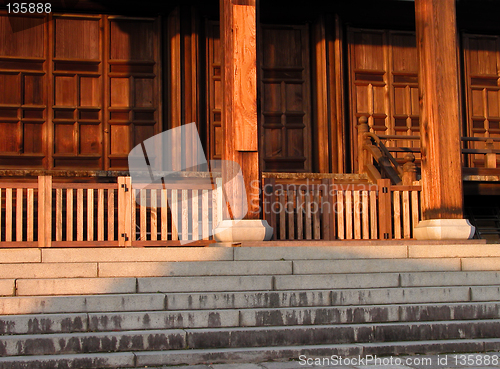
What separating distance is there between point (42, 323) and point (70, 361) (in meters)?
0.69

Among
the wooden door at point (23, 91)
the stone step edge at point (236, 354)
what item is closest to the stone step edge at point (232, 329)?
the stone step edge at point (236, 354)

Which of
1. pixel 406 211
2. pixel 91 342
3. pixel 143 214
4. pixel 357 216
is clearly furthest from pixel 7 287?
pixel 406 211

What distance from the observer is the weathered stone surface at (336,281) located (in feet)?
21.8

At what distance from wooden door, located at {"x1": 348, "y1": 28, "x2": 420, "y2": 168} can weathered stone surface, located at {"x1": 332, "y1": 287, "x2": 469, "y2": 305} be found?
20.7ft

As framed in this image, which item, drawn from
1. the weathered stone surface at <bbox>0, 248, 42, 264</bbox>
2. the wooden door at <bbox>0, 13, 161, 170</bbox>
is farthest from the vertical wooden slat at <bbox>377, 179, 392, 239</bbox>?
the wooden door at <bbox>0, 13, 161, 170</bbox>

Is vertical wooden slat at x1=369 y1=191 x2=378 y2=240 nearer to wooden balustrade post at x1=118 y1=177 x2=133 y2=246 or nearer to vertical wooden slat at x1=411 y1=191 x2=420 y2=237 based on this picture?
vertical wooden slat at x1=411 y1=191 x2=420 y2=237

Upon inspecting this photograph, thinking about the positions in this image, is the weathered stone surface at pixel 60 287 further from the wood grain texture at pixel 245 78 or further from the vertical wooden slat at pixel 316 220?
the vertical wooden slat at pixel 316 220

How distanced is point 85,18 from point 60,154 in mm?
2780

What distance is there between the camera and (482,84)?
13.4 meters

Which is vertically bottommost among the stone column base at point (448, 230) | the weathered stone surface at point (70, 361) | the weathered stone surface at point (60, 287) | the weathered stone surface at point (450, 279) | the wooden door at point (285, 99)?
the weathered stone surface at point (70, 361)

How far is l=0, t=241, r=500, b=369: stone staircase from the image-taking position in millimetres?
5453

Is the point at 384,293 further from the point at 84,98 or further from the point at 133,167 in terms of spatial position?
the point at 84,98

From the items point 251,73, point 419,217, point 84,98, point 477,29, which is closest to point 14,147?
point 84,98

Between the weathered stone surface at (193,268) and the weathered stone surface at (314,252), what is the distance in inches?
8.2
